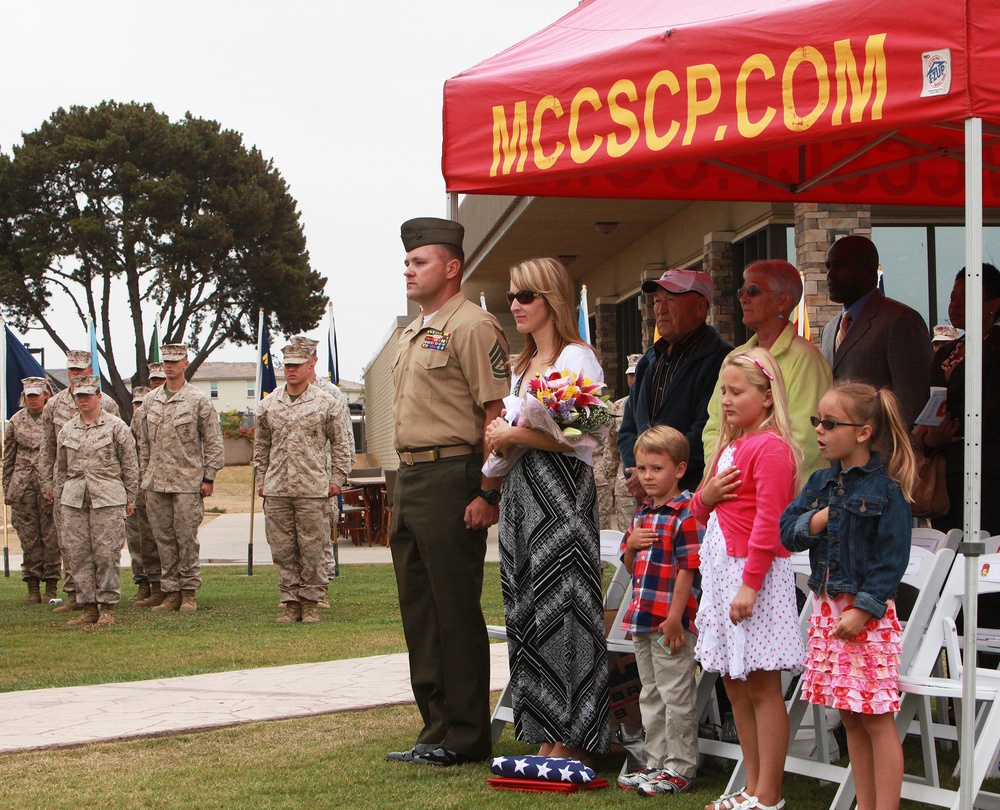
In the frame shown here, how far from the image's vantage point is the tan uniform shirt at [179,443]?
11.9 metres

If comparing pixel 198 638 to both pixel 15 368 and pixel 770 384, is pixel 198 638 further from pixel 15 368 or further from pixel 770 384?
pixel 15 368

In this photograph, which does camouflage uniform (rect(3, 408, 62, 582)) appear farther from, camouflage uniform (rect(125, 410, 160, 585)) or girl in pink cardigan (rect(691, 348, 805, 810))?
girl in pink cardigan (rect(691, 348, 805, 810))

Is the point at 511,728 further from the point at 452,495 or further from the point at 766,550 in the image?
the point at 766,550

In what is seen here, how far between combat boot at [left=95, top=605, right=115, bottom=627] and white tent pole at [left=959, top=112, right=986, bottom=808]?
8576mm

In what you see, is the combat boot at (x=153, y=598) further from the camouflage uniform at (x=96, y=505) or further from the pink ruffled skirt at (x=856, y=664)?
the pink ruffled skirt at (x=856, y=664)

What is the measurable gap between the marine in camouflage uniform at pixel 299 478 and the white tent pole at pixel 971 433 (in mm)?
7841

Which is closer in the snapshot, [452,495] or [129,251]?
[452,495]

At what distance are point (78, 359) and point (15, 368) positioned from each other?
5.56m

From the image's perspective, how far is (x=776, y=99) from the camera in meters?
4.07

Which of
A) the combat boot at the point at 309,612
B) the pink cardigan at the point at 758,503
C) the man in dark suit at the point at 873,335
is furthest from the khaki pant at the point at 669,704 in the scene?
the combat boot at the point at 309,612

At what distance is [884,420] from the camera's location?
407cm

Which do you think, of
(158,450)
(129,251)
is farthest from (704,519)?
(129,251)

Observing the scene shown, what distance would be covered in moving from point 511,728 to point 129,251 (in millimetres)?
40911

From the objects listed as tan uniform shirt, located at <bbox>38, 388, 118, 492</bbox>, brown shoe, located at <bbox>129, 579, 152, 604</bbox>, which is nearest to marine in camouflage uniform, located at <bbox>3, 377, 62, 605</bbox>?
tan uniform shirt, located at <bbox>38, 388, 118, 492</bbox>
